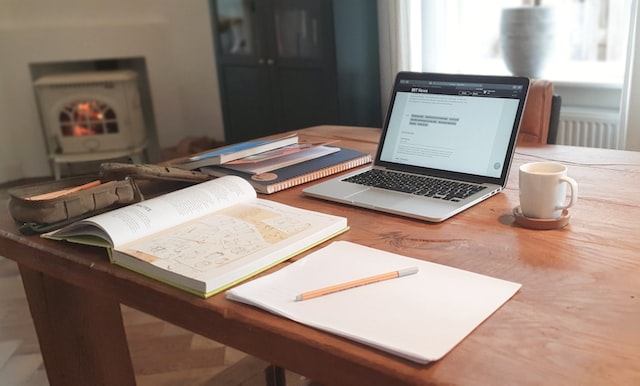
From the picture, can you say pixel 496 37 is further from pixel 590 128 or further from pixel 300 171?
pixel 300 171

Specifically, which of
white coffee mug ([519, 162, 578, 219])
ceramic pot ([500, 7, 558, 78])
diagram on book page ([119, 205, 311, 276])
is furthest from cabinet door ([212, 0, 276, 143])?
white coffee mug ([519, 162, 578, 219])

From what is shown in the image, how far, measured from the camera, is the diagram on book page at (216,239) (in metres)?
0.91

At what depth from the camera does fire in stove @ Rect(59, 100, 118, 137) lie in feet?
13.2

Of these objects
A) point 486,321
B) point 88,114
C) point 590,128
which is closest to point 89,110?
point 88,114

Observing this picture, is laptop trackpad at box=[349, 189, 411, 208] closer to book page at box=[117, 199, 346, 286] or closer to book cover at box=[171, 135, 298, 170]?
book page at box=[117, 199, 346, 286]

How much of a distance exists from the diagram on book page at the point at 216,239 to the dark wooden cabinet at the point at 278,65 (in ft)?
6.78

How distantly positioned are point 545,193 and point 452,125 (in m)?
0.31

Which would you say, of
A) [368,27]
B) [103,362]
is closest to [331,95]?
[368,27]

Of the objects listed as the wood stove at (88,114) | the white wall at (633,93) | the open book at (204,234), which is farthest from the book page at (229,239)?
the wood stove at (88,114)

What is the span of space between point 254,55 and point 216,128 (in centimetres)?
97

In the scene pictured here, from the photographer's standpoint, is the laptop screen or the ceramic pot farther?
the ceramic pot

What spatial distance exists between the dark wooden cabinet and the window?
274mm

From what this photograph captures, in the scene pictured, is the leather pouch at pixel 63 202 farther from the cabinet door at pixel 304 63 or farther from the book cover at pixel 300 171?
the cabinet door at pixel 304 63

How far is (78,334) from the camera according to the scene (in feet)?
4.47
